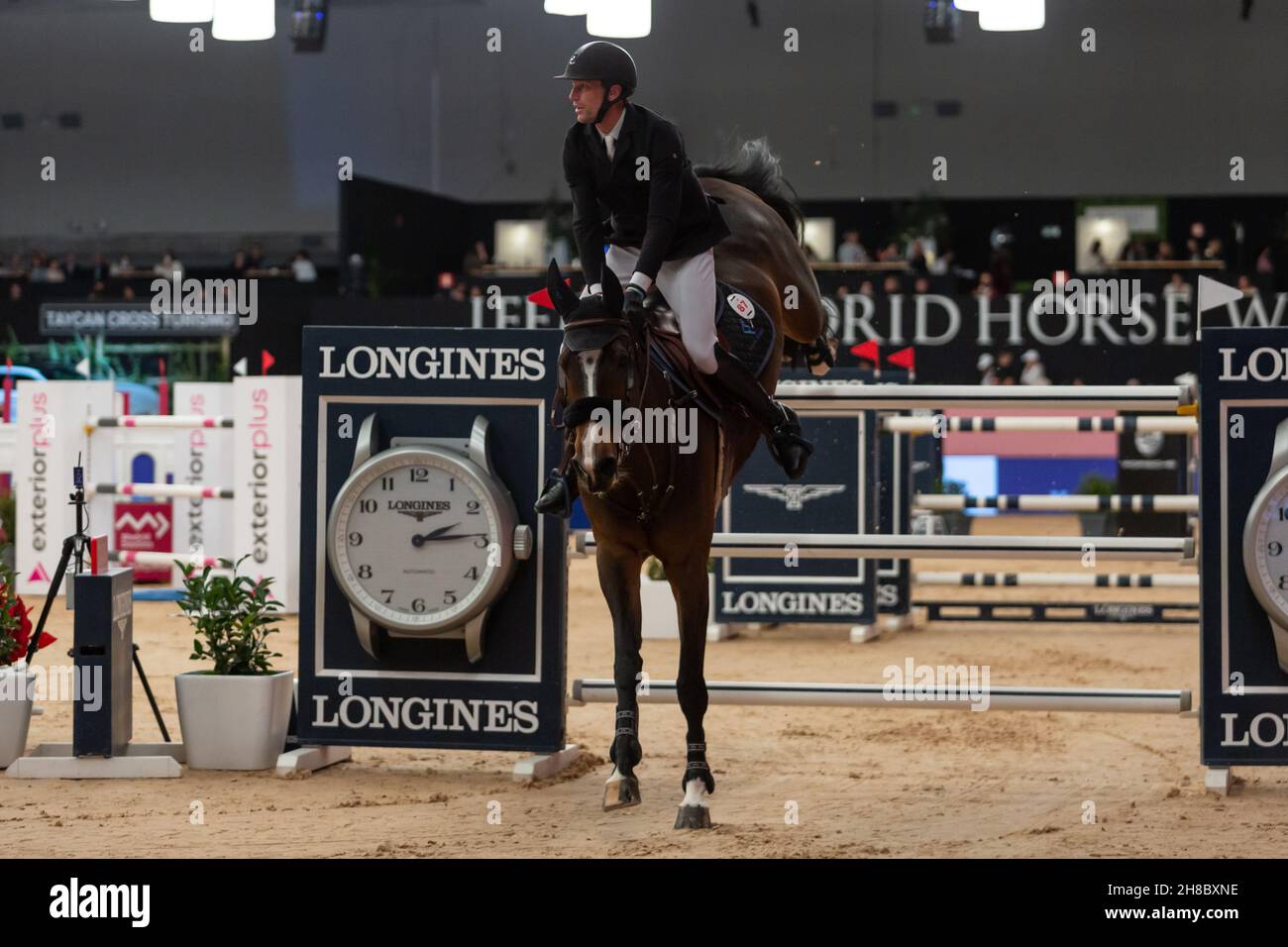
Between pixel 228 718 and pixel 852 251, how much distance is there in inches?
571

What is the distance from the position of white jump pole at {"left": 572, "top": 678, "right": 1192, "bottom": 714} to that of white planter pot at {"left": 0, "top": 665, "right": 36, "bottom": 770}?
1.63 metres

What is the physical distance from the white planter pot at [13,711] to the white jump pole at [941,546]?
1.69 metres

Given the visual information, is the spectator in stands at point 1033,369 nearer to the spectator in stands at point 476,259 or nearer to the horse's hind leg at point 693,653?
the spectator in stands at point 476,259

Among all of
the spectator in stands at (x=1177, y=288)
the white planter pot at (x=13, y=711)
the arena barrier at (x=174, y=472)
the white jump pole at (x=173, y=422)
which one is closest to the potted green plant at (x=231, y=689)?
the white planter pot at (x=13, y=711)

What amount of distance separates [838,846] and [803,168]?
1765cm

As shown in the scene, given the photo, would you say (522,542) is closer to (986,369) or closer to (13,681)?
(13,681)

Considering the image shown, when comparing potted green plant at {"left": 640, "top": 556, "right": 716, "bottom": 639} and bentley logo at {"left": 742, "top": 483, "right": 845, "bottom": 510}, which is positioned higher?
bentley logo at {"left": 742, "top": 483, "right": 845, "bottom": 510}

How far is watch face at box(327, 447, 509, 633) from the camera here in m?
4.66

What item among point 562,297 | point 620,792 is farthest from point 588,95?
point 620,792

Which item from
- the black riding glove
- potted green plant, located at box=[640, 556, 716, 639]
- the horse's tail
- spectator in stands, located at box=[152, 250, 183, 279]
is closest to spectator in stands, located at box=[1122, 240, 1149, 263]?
potted green plant, located at box=[640, 556, 716, 639]

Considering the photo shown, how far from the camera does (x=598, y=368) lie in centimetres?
383

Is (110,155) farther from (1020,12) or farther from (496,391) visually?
(496,391)

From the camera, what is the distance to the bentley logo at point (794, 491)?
7.98 m

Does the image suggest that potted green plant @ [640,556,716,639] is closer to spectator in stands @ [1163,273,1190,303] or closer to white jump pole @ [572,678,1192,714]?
white jump pole @ [572,678,1192,714]
